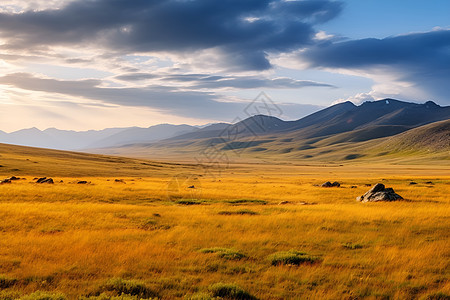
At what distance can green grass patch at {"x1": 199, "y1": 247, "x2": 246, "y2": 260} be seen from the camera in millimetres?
13166

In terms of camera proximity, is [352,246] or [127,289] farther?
[352,246]

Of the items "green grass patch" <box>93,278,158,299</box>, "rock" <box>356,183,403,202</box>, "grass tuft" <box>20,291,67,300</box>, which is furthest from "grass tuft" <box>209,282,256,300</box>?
"rock" <box>356,183,403,202</box>

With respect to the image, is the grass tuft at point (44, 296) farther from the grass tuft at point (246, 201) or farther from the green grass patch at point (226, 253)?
the grass tuft at point (246, 201)

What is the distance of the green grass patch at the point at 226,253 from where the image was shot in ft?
43.2

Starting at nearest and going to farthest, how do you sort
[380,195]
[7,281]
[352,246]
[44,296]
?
[44,296]
[7,281]
[352,246]
[380,195]

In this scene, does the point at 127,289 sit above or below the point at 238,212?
above

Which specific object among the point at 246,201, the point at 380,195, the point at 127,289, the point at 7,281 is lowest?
the point at 246,201

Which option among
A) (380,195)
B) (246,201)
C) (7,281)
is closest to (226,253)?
(7,281)

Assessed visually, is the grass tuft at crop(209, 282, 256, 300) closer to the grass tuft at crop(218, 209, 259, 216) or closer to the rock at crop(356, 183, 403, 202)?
the grass tuft at crop(218, 209, 259, 216)

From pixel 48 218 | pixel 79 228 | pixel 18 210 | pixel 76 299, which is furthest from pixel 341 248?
pixel 18 210

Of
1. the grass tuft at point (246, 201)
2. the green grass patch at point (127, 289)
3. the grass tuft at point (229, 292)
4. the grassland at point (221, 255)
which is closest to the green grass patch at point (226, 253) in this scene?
the grassland at point (221, 255)

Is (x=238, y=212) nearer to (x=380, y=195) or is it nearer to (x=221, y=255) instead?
(x=221, y=255)

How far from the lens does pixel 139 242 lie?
49.2ft

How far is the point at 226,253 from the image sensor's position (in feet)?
43.9
